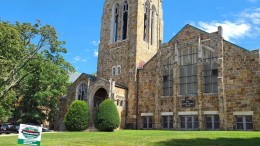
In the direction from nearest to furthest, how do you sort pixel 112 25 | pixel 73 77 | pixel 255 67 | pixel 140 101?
1. pixel 255 67
2. pixel 140 101
3. pixel 112 25
4. pixel 73 77

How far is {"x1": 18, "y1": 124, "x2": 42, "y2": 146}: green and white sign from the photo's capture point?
31.3ft

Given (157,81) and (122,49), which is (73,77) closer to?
(122,49)

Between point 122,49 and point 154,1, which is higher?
point 154,1

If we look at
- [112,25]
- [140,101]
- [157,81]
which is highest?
[112,25]

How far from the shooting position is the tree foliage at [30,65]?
1075 inches

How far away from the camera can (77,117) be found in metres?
31.0

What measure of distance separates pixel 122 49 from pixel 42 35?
36.3 ft

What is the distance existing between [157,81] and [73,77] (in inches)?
1211

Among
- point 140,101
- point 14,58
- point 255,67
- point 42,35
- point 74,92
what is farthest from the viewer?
point 74,92

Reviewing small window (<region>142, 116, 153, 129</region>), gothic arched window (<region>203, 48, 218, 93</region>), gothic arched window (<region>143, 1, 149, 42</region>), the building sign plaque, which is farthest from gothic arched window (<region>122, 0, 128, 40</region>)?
the building sign plaque

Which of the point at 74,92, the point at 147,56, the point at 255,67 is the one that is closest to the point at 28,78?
the point at 74,92

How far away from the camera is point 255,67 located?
25.9m

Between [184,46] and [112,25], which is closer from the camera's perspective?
[184,46]

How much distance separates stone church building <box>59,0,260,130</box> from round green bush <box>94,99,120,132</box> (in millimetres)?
2236
